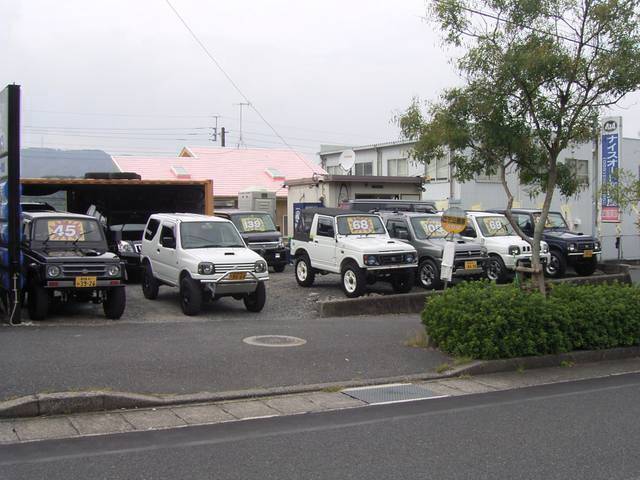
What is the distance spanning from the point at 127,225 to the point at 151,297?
4.61 meters

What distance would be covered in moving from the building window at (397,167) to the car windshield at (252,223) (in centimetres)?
1256

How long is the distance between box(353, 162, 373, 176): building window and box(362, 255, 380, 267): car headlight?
20.1 meters

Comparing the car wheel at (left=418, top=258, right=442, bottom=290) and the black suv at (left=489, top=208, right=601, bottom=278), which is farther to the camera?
the black suv at (left=489, top=208, right=601, bottom=278)

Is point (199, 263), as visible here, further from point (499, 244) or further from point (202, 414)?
point (499, 244)

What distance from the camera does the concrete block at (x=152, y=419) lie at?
22.5 ft

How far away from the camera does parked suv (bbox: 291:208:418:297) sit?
16.3m

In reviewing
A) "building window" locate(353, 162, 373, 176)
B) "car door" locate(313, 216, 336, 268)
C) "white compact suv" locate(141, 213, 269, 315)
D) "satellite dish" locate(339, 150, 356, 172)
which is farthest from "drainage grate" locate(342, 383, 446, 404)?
"building window" locate(353, 162, 373, 176)

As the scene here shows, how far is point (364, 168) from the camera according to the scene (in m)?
36.6

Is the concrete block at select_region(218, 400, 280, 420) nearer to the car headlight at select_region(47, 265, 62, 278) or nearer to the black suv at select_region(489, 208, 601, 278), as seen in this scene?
the car headlight at select_region(47, 265, 62, 278)

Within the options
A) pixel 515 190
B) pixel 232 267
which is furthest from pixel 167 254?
pixel 515 190

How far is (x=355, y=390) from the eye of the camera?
28.0 ft

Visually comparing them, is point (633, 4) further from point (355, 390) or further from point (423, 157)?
point (355, 390)

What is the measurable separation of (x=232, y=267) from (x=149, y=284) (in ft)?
10.1

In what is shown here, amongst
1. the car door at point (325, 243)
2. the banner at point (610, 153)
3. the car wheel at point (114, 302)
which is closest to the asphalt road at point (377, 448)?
the car wheel at point (114, 302)
